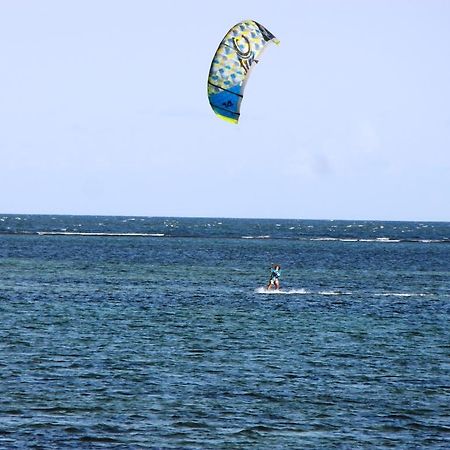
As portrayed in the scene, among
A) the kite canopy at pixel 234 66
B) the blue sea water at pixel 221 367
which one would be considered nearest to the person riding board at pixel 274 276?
the blue sea water at pixel 221 367

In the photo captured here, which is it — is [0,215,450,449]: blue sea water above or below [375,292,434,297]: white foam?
below

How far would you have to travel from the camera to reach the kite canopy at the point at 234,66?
42500 mm

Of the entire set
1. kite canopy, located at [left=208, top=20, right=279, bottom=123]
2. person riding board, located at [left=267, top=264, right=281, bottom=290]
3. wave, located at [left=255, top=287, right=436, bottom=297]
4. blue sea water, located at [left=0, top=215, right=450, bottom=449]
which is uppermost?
kite canopy, located at [left=208, top=20, right=279, bottom=123]

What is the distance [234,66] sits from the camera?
140ft

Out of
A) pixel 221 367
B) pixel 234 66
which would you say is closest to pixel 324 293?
pixel 234 66

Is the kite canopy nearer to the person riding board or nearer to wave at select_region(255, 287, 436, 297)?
the person riding board

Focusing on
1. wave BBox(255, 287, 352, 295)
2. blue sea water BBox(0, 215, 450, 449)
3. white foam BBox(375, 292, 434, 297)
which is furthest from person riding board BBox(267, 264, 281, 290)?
white foam BBox(375, 292, 434, 297)

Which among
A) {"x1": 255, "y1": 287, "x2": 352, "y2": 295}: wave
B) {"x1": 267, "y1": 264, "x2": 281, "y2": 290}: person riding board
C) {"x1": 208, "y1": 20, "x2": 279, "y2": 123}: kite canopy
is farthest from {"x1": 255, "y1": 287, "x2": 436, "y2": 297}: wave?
{"x1": 208, "y1": 20, "x2": 279, "y2": 123}: kite canopy

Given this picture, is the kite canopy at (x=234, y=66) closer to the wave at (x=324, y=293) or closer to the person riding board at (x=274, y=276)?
the person riding board at (x=274, y=276)

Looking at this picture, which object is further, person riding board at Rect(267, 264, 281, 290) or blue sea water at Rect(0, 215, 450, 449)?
person riding board at Rect(267, 264, 281, 290)

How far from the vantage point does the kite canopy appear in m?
42.5

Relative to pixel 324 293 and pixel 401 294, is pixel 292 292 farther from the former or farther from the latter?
pixel 401 294

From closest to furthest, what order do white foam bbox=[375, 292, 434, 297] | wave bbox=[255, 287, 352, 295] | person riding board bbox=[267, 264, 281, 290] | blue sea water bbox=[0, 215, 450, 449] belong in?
blue sea water bbox=[0, 215, 450, 449] < person riding board bbox=[267, 264, 281, 290] < wave bbox=[255, 287, 352, 295] < white foam bbox=[375, 292, 434, 297]

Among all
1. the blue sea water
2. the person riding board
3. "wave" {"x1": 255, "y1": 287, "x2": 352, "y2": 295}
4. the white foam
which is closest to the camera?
the blue sea water
